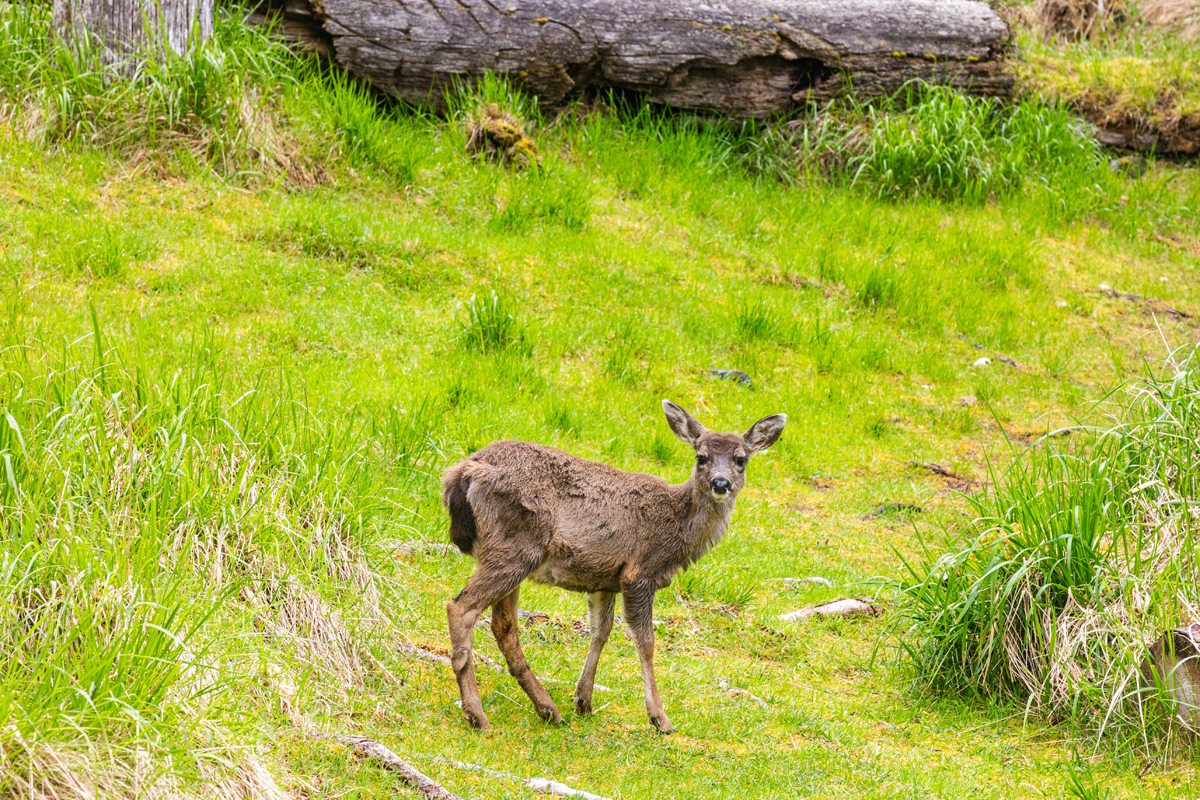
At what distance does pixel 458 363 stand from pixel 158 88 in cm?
393

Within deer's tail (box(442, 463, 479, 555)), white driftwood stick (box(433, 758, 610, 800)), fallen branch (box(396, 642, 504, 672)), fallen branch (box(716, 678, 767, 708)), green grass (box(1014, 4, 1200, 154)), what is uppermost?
green grass (box(1014, 4, 1200, 154))

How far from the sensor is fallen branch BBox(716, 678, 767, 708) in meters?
6.01

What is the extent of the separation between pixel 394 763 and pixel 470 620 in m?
0.96

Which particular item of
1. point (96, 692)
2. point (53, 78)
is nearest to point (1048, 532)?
point (96, 692)

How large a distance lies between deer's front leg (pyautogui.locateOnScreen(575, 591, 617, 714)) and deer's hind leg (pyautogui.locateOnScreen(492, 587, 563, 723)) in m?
0.15

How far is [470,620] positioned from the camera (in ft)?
17.3

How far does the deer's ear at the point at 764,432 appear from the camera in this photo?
6180 millimetres

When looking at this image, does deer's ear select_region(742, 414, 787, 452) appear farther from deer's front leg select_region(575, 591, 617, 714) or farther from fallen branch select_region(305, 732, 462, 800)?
fallen branch select_region(305, 732, 462, 800)

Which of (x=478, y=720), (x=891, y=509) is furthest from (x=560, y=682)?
(x=891, y=509)

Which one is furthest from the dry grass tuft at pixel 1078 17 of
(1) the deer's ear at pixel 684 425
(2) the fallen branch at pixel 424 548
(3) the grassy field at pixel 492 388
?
(2) the fallen branch at pixel 424 548

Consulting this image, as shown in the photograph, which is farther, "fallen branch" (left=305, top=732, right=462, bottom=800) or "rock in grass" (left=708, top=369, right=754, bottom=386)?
"rock in grass" (left=708, top=369, right=754, bottom=386)

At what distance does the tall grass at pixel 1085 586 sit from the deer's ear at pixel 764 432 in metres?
1.12

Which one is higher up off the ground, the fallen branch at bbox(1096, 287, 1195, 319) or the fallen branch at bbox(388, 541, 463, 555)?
the fallen branch at bbox(1096, 287, 1195, 319)

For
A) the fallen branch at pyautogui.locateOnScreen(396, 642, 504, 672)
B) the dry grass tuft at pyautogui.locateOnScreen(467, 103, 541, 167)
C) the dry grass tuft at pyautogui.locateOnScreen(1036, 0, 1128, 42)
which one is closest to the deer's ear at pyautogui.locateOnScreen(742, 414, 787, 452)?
the fallen branch at pyautogui.locateOnScreen(396, 642, 504, 672)
